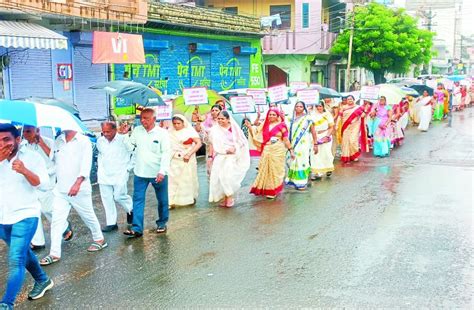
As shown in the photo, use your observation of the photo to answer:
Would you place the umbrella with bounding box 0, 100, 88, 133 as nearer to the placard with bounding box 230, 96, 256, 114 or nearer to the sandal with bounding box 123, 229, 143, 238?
the sandal with bounding box 123, 229, 143, 238

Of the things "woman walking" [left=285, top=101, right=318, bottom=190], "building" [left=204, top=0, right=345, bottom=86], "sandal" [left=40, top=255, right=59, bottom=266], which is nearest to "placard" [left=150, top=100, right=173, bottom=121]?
"woman walking" [left=285, top=101, right=318, bottom=190]

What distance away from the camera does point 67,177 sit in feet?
21.5

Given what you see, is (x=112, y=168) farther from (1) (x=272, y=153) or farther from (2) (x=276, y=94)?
(2) (x=276, y=94)

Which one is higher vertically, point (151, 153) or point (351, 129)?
point (151, 153)

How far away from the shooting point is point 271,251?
6.99m

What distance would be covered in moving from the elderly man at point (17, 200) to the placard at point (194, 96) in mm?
6701

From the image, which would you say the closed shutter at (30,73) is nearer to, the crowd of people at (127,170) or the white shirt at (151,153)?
the crowd of people at (127,170)

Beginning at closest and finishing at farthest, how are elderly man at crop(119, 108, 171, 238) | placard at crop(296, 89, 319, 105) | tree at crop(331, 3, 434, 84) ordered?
elderly man at crop(119, 108, 171, 238), placard at crop(296, 89, 319, 105), tree at crop(331, 3, 434, 84)

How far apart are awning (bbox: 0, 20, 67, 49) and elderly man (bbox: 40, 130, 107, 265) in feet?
20.4

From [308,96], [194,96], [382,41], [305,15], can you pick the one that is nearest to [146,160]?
[194,96]

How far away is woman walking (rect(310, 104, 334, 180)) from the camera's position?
12.1m

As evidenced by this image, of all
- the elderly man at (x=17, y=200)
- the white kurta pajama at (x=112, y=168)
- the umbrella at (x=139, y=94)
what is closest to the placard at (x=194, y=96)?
the umbrella at (x=139, y=94)

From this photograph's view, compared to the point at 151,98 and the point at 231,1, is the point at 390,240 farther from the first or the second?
the point at 231,1

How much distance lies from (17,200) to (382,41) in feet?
101
